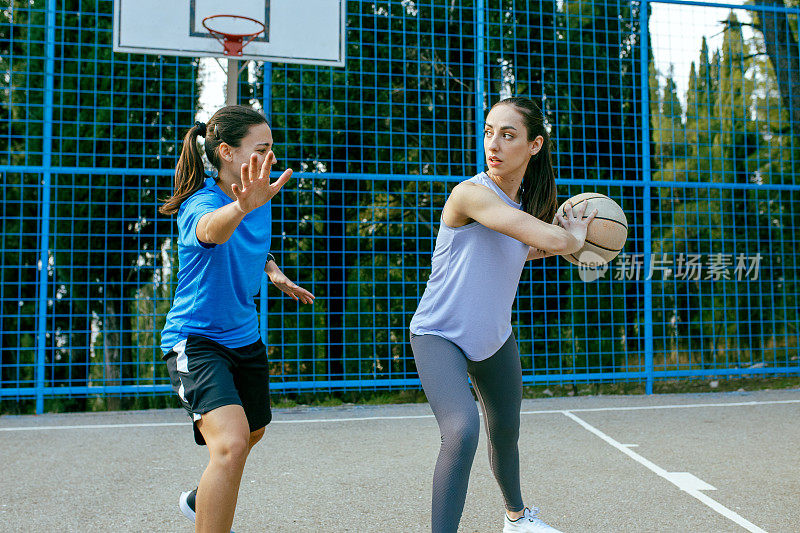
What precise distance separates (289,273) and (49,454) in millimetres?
Answer: 2981

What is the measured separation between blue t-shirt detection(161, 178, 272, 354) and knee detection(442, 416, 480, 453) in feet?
2.58

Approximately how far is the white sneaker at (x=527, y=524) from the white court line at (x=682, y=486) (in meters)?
0.96

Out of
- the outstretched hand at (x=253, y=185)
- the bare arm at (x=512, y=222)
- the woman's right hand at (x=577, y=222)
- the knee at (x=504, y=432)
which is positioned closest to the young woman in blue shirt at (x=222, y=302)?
the outstretched hand at (x=253, y=185)

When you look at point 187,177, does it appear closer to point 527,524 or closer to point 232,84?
point 527,524

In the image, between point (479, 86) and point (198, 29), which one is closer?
point (198, 29)

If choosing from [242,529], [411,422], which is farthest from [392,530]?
[411,422]

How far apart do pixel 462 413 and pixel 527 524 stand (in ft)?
2.43

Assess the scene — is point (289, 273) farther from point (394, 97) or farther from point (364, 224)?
point (394, 97)

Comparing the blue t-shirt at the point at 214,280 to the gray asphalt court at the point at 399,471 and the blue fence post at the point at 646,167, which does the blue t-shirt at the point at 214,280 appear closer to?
the gray asphalt court at the point at 399,471

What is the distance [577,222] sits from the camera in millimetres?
2371

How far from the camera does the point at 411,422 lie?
5176 mm

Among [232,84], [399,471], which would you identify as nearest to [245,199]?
[399,471]

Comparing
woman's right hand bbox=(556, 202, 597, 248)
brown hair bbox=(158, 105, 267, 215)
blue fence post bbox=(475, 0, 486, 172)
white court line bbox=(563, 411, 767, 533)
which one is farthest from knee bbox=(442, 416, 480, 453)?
blue fence post bbox=(475, 0, 486, 172)

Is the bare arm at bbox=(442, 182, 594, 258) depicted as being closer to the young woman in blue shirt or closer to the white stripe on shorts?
the young woman in blue shirt
